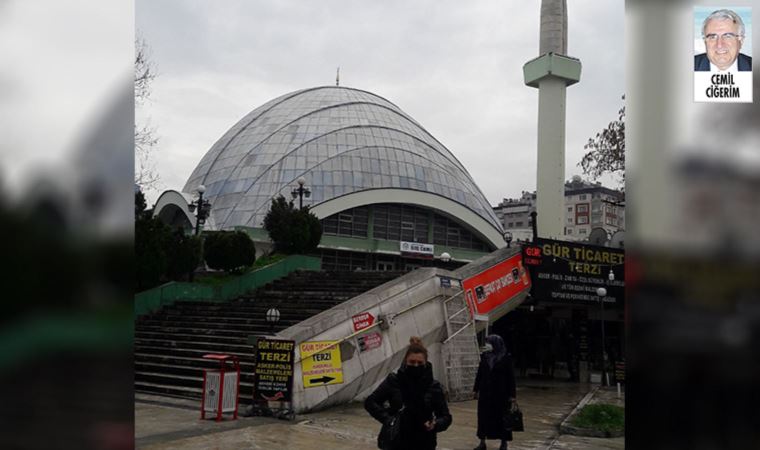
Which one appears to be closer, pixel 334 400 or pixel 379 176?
pixel 334 400

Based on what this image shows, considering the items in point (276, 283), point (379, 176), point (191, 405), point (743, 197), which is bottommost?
point (191, 405)

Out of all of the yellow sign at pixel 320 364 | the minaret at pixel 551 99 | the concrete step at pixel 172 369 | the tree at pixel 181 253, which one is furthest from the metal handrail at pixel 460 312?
the minaret at pixel 551 99

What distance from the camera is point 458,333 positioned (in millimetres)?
13672

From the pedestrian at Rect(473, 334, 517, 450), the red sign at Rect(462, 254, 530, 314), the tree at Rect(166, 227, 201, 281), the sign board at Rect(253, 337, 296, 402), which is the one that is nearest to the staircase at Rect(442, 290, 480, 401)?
the red sign at Rect(462, 254, 530, 314)

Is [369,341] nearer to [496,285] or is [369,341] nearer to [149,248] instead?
[496,285]

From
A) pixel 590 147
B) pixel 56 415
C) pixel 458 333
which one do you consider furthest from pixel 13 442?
pixel 590 147

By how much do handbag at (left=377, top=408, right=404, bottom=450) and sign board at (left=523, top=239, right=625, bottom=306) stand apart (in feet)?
45.9

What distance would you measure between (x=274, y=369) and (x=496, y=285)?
821 centimetres

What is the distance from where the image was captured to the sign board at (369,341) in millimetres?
11453

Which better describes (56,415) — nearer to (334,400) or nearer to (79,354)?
(79,354)

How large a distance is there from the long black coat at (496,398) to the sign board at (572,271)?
34.4ft

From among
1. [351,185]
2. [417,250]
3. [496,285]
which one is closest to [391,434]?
[496,285]

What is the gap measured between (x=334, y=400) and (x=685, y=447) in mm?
9412

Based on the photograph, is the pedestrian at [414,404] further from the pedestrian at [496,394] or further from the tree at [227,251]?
the tree at [227,251]
